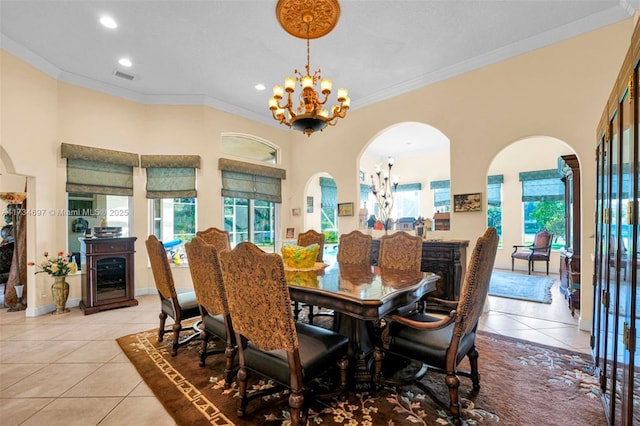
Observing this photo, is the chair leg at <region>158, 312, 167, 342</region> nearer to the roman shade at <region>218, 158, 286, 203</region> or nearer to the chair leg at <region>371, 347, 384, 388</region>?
the chair leg at <region>371, 347, 384, 388</region>

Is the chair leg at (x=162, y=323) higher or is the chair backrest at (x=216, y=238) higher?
the chair backrest at (x=216, y=238)

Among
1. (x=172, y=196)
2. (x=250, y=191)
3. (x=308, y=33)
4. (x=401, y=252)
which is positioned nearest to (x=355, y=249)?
(x=401, y=252)

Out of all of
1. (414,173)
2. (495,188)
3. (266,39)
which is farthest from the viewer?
(414,173)

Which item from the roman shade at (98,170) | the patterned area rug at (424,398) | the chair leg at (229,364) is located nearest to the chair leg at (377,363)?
the patterned area rug at (424,398)

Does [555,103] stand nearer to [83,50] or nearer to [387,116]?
[387,116]

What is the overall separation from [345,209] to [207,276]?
3.44 metres

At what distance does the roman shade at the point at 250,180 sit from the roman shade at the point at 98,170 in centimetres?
148

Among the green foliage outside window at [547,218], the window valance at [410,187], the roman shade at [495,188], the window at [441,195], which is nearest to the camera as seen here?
the green foliage outside window at [547,218]

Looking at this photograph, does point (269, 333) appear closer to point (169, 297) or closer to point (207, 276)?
point (207, 276)

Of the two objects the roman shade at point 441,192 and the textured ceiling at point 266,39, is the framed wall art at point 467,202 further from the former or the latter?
the roman shade at point 441,192

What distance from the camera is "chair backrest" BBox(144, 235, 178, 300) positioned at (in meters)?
2.65

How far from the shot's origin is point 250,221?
5.96m

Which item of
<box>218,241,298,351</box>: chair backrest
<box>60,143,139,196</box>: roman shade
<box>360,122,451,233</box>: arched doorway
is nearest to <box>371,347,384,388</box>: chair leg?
<box>218,241,298,351</box>: chair backrest

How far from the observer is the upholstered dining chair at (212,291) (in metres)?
2.06
